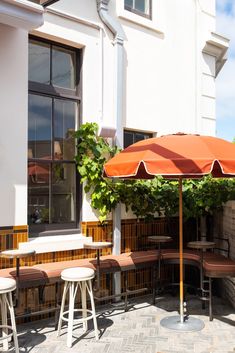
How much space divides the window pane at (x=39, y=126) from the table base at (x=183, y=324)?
9.09ft

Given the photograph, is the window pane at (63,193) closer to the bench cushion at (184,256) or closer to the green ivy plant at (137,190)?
the green ivy plant at (137,190)

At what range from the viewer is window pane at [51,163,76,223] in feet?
18.6

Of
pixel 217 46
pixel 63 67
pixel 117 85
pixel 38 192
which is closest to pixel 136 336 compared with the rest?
pixel 38 192

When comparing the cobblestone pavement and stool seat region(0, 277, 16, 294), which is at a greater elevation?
stool seat region(0, 277, 16, 294)

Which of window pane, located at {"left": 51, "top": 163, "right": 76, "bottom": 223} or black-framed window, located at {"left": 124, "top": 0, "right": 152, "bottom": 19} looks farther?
black-framed window, located at {"left": 124, "top": 0, "right": 152, "bottom": 19}

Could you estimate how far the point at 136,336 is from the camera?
15.3ft

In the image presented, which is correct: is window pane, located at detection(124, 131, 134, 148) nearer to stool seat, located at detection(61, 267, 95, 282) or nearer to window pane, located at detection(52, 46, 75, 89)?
window pane, located at detection(52, 46, 75, 89)

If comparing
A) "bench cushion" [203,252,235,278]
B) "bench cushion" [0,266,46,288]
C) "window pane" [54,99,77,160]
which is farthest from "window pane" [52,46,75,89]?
"bench cushion" [203,252,235,278]

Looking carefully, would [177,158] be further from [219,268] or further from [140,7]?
[140,7]

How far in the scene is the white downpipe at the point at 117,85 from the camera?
595 centimetres

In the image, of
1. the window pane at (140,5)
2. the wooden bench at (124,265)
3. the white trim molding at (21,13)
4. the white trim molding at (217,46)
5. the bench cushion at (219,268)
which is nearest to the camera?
the white trim molding at (21,13)

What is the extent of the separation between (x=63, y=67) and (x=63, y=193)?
189 centimetres

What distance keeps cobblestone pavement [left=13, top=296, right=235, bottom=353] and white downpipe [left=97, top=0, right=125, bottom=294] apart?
77 cm

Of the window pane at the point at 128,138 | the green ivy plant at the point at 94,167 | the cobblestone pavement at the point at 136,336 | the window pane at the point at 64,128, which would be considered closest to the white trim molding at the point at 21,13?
the window pane at the point at 64,128
